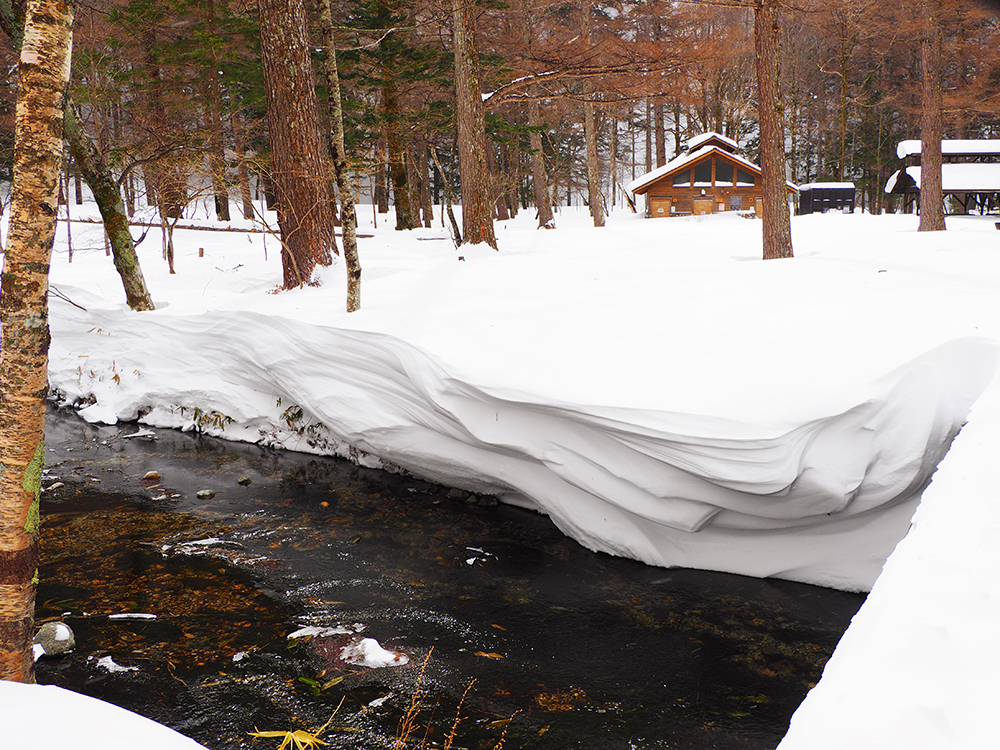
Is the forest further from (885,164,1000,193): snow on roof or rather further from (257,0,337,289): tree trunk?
(885,164,1000,193): snow on roof

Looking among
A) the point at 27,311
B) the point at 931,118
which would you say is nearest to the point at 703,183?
the point at 931,118

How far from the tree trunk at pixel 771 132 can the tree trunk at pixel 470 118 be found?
14.5 feet

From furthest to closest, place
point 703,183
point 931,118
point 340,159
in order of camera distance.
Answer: point 703,183 < point 931,118 < point 340,159

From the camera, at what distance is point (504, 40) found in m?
19.6

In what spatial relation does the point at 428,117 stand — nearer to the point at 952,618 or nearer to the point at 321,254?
the point at 321,254

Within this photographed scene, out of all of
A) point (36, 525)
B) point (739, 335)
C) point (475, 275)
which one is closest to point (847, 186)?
point (475, 275)

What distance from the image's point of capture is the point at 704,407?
4.99m

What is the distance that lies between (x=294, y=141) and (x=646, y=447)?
6.73m

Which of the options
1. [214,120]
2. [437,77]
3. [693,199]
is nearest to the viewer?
[437,77]

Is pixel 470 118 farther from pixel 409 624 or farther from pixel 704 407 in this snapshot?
pixel 409 624

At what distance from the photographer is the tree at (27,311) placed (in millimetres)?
2707

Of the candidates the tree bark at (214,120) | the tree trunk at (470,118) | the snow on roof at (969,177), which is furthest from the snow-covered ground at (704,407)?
the snow on roof at (969,177)

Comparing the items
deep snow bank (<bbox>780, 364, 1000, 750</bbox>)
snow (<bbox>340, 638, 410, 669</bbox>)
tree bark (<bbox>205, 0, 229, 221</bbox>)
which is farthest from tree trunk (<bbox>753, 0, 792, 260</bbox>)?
tree bark (<bbox>205, 0, 229, 221</bbox>)

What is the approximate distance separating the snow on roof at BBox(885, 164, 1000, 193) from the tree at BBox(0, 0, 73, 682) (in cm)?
2507
